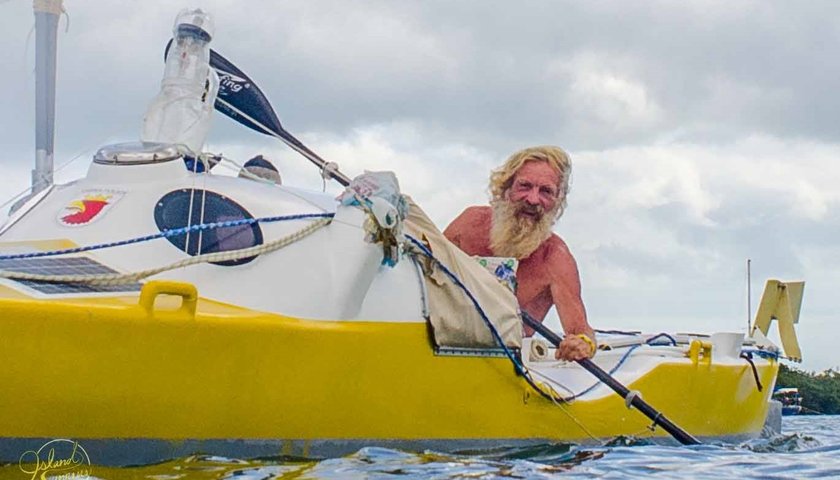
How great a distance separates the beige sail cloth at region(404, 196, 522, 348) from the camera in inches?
213

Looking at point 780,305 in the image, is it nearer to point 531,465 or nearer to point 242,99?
point 242,99

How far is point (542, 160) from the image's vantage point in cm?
802

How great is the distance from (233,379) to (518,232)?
3.79 metres

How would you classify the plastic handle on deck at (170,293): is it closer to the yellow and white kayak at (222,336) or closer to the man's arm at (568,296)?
the yellow and white kayak at (222,336)

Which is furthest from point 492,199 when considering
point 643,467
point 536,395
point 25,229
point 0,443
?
point 0,443

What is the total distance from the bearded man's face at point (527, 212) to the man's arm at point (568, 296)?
20cm

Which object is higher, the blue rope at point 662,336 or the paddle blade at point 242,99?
the paddle blade at point 242,99

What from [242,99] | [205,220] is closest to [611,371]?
[242,99]

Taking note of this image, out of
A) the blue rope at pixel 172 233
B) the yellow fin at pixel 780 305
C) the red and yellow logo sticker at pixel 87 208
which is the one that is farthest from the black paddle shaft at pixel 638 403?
the yellow fin at pixel 780 305

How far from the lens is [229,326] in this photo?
4.35 m

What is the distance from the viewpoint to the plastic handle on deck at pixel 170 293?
4.15m

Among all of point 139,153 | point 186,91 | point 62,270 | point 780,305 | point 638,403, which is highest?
point 186,91

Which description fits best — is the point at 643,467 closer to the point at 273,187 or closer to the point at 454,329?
the point at 454,329

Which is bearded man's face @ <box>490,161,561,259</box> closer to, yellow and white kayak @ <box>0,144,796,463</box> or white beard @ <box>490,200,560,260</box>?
white beard @ <box>490,200,560,260</box>
